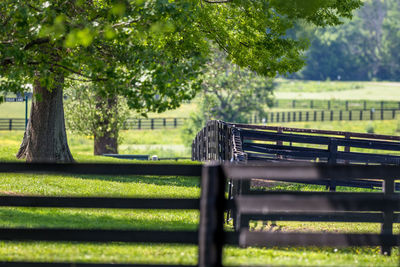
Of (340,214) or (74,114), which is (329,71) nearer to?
(74,114)

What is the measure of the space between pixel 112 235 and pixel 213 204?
4.07ft

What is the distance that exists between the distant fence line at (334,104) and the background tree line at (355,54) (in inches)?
1466

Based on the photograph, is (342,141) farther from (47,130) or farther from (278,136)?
(47,130)

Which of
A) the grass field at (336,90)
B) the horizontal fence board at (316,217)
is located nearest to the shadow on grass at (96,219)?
the horizontal fence board at (316,217)

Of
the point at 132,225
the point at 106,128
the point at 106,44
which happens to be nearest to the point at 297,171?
the point at 132,225

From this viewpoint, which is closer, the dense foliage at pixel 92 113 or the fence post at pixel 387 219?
the fence post at pixel 387 219

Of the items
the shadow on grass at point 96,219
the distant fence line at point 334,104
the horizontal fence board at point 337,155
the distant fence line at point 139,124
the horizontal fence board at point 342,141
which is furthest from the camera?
the distant fence line at point 334,104

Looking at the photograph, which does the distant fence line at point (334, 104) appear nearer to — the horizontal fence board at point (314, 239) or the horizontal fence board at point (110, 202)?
the horizontal fence board at point (314, 239)

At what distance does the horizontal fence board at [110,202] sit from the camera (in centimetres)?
699

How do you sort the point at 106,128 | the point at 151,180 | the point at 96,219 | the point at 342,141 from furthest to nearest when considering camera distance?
the point at 106,128
the point at 151,180
the point at 342,141
the point at 96,219

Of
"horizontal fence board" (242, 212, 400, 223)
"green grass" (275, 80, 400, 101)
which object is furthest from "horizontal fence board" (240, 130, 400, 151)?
"green grass" (275, 80, 400, 101)

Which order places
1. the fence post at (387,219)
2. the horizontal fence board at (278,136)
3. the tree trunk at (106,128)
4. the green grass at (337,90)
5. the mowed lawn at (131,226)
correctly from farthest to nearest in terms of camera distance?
the green grass at (337,90)
the tree trunk at (106,128)
the horizontal fence board at (278,136)
the fence post at (387,219)
the mowed lawn at (131,226)

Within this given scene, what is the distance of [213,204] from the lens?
6.28m

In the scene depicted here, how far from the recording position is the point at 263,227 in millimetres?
13312
